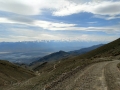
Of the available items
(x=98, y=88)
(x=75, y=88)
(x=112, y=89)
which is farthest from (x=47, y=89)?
(x=112, y=89)

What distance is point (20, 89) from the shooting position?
25.2m

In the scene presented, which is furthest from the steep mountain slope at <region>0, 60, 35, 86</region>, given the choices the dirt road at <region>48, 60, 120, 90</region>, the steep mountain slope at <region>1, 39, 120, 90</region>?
the dirt road at <region>48, 60, 120, 90</region>

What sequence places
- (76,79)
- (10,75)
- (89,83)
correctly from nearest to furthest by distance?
(89,83) → (76,79) → (10,75)

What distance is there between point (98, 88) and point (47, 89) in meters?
5.54

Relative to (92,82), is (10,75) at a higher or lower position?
lower

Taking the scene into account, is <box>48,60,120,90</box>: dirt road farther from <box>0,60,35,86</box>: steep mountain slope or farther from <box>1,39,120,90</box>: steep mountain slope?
<box>0,60,35,86</box>: steep mountain slope

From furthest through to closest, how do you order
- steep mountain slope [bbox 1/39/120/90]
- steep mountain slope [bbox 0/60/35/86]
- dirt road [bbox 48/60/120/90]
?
steep mountain slope [bbox 0/60/35/86]
steep mountain slope [bbox 1/39/120/90]
dirt road [bbox 48/60/120/90]

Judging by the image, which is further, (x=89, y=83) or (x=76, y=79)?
(x=76, y=79)

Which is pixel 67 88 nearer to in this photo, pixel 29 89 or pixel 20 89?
pixel 29 89

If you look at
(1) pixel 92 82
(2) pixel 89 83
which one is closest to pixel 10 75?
(1) pixel 92 82

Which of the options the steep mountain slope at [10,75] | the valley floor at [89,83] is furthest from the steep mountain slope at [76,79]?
the steep mountain slope at [10,75]

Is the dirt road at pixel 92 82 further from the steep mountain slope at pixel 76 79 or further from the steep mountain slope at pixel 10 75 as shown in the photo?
the steep mountain slope at pixel 10 75

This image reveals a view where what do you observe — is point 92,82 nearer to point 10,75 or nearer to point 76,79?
point 76,79

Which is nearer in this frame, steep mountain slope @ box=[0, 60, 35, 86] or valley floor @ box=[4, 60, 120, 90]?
valley floor @ box=[4, 60, 120, 90]
